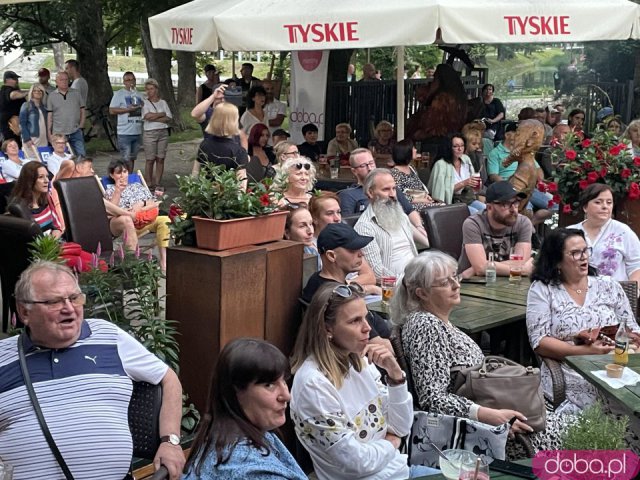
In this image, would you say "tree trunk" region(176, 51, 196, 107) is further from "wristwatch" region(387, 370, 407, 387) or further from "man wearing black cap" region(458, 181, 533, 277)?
"wristwatch" region(387, 370, 407, 387)

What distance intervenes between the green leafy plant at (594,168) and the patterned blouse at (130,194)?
3.94 metres

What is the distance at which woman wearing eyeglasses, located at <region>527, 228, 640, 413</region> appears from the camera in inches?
206

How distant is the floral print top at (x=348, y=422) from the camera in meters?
3.83

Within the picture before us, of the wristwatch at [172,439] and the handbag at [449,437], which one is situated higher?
the wristwatch at [172,439]

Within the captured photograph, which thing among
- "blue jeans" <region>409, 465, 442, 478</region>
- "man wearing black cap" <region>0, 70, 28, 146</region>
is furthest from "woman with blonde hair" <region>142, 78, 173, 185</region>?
"blue jeans" <region>409, 465, 442, 478</region>

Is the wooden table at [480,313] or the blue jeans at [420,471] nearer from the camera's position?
the blue jeans at [420,471]

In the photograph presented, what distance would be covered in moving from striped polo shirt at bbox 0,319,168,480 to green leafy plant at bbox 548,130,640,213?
4.71 meters

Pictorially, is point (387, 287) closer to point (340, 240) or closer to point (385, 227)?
point (385, 227)

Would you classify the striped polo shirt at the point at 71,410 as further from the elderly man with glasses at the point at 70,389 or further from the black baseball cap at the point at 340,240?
the black baseball cap at the point at 340,240

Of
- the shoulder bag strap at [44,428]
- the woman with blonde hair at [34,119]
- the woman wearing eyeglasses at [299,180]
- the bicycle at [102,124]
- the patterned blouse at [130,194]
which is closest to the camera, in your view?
the shoulder bag strap at [44,428]

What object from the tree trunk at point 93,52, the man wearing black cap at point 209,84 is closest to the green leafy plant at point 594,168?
the man wearing black cap at point 209,84

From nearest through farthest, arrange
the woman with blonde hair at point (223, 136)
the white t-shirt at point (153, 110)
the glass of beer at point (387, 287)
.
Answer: the glass of beer at point (387, 287)
the woman with blonde hair at point (223, 136)
the white t-shirt at point (153, 110)

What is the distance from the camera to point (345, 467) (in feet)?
12.7

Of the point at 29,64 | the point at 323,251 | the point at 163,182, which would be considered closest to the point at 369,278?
the point at 323,251
